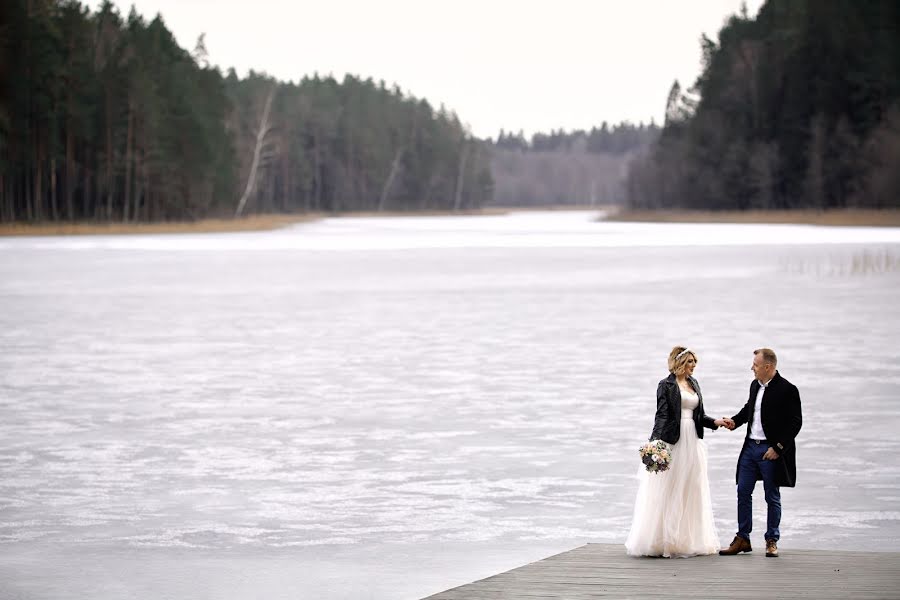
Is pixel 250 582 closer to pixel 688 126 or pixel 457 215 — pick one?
pixel 688 126

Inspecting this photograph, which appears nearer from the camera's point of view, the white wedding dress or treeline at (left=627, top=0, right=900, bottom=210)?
the white wedding dress

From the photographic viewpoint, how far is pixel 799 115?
375 ft

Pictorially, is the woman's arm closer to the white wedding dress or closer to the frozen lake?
the white wedding dress

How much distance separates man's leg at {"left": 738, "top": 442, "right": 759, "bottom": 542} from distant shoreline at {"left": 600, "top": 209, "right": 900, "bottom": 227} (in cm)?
8261

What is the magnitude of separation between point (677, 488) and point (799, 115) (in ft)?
366

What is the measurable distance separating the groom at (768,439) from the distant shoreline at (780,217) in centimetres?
8266

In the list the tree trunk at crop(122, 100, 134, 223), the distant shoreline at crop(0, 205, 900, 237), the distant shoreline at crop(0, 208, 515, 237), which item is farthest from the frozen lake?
the tree trunk at crop(122, 100, 134, 223)

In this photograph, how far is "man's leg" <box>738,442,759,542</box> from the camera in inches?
295

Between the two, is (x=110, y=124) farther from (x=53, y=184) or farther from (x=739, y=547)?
(x=739, y=547)

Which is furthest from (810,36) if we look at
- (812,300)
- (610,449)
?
(610,449)

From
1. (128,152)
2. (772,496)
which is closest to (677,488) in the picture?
(772,496)

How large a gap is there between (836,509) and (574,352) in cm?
1007

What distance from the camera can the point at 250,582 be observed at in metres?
7.88

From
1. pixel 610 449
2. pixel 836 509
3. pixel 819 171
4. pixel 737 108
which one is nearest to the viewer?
pixel 836 509
